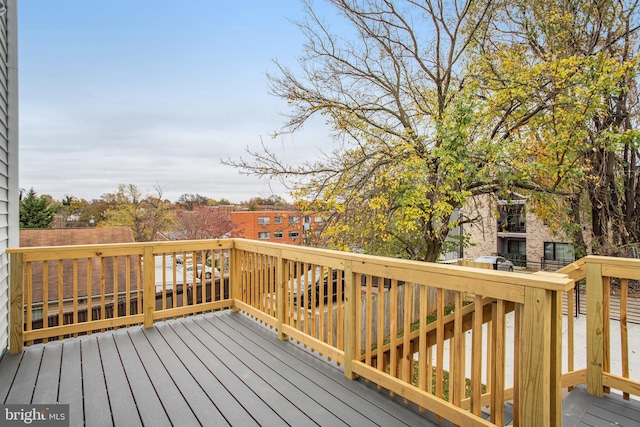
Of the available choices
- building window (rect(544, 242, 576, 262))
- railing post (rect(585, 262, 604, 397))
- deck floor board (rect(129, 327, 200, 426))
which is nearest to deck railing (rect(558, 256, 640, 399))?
railing post (rect(585, 262, 604, 397))

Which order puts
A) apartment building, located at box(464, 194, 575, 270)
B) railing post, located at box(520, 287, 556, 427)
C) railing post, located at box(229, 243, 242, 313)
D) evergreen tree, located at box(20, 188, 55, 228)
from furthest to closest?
apartment building, located at box(464, 194, 575, 270)
evergreen tree, located at box(20, 188, 55, 228)
railing post, located at box(229, 243, 242, 313)
railing post, located at box(520, 287, 556, 427)

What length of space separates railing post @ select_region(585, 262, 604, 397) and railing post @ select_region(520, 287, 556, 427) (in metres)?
1.19

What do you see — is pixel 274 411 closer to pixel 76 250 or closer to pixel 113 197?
pixel 76 250

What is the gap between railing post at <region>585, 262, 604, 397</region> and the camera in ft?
7.19

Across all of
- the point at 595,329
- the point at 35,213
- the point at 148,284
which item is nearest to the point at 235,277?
the point at 148,284

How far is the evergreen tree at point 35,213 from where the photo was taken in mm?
9930

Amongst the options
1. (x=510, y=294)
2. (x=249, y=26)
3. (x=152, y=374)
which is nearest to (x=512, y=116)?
(x=249, y=26)

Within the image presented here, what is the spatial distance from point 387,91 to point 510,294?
6620 mm

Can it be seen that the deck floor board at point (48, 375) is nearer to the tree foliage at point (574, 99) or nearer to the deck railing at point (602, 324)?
the deck railing at point (602, 324)

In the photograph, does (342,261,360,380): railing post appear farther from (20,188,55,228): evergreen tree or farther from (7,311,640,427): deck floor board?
(20,188,55,228): evergreen tree

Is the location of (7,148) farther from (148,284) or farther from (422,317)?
(422,317)

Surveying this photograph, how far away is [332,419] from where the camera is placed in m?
1.87

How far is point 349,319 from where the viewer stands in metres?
2.37

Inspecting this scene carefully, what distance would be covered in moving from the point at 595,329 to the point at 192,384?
2.76m
